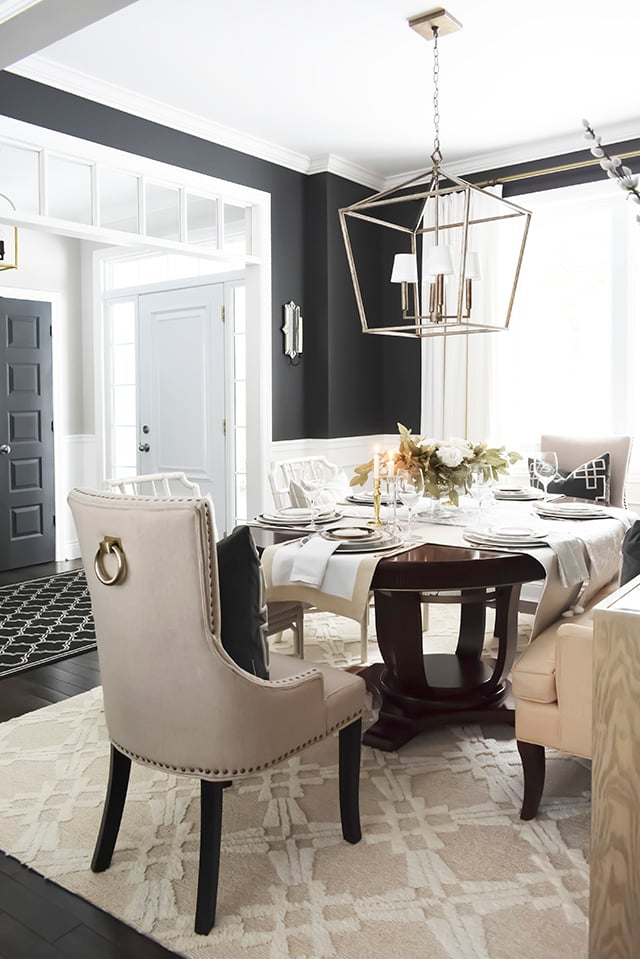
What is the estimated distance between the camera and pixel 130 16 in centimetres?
343

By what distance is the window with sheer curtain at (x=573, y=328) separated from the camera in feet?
16.3

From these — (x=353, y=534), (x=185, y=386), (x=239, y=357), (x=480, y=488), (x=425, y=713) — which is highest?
(x=239, y=357)

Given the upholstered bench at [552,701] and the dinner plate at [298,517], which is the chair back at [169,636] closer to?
the upholstered bench at [552,701]

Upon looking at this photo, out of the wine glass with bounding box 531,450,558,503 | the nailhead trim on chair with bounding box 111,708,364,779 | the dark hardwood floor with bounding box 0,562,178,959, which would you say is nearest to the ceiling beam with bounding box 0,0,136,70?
the nailhead trim on chair with bounding box 111,708,364,779

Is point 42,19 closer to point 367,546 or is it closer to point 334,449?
point 367,546

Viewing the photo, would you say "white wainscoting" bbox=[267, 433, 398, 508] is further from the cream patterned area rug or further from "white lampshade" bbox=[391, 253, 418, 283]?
the cream patterned area rug

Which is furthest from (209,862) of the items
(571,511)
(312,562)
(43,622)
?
(43,622)

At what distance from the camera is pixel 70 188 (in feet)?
13.5

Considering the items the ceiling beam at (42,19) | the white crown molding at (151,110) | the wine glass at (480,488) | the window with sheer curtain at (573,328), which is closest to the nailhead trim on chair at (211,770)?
the wine glass at (480,488)

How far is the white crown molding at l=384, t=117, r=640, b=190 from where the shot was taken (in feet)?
15.8

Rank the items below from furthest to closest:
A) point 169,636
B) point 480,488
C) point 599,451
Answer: point 599,451 < point 480,488 < point 169,636

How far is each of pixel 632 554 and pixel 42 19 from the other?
237cm

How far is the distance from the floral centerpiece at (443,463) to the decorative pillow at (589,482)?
41.4 inches

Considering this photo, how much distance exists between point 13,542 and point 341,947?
506 centimetres
